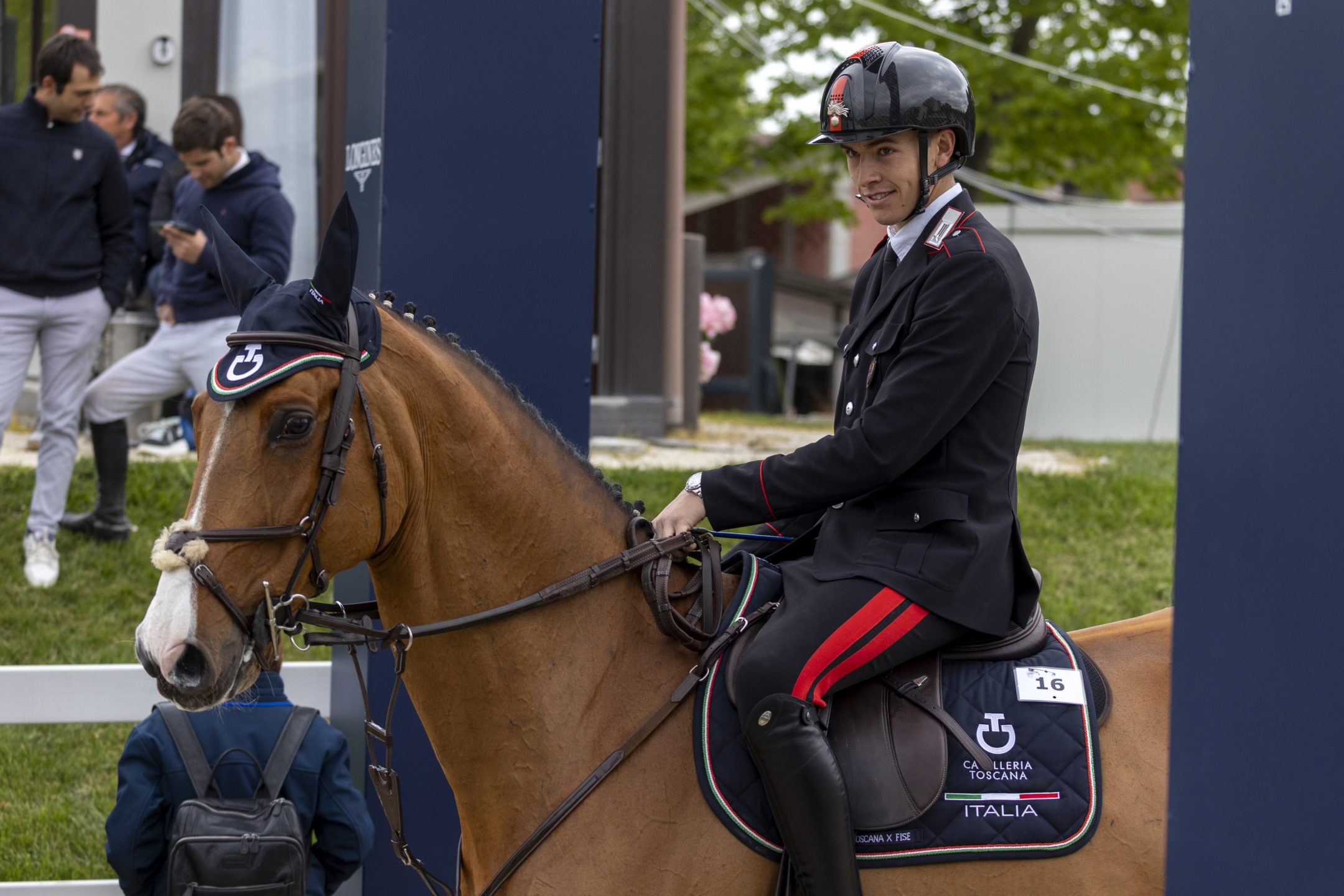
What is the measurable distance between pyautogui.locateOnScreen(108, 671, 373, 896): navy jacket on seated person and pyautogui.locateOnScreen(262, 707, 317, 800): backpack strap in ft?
0.09

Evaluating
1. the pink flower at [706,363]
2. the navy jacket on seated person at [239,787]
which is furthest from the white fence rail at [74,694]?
the pink flower at [706,363]

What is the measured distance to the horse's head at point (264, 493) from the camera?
226 centimetres

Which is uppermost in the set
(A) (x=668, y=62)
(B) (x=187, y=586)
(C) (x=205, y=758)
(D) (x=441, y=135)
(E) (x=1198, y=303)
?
(A) (x=668, y=62)

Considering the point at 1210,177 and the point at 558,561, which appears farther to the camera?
the point at 558,561

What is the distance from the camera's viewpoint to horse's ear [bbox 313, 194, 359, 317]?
2.40 m

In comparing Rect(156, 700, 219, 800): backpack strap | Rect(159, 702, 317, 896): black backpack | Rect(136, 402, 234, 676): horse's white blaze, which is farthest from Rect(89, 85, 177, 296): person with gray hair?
Rect(136, 402, 234, 676): horse's white blaze

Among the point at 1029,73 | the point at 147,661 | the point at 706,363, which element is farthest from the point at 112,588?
the point at 1029,73

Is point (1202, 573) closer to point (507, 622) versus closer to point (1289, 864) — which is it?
point (1289, 864)

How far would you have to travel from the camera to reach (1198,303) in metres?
1.71

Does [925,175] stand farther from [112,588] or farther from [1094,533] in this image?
[1094,533]

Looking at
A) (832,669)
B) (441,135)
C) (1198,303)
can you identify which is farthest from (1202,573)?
(441,135)

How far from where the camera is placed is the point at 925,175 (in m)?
2.80

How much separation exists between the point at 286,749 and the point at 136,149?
19.5ft

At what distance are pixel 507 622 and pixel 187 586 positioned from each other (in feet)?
2.14
